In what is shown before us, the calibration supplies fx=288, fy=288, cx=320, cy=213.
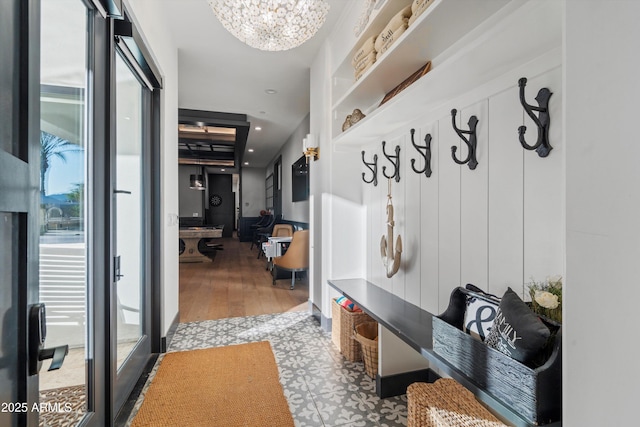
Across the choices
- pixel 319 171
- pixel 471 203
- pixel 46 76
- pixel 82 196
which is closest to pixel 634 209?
pixel 471 203

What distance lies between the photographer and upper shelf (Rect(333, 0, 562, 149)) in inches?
33.0

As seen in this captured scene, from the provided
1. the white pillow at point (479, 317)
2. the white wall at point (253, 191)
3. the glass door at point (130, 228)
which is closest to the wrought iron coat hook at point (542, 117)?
the white pillow at point (479, 317)

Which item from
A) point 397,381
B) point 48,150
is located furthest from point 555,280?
point 48,150

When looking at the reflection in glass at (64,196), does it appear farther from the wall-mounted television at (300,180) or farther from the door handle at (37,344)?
the wall-mounted television at (300,180)

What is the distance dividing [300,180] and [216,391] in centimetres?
421

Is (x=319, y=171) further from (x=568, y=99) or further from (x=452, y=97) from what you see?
(x=568, y=99)

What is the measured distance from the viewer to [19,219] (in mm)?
781

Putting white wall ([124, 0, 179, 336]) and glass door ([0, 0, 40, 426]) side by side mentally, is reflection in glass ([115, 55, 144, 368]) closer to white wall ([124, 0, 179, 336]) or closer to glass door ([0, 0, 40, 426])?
white wall ([124, 0, 179, 336])

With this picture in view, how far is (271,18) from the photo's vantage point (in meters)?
1.50

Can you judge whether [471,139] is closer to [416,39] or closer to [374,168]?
[416,39]

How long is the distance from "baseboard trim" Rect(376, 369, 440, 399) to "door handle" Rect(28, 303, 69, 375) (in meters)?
1.56

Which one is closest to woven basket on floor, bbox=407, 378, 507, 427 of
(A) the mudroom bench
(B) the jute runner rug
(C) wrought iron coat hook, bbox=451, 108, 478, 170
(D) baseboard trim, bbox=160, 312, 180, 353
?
(A) the mudroom bench

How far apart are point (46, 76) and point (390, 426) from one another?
209cm

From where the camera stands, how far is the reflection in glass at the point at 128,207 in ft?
5.62
